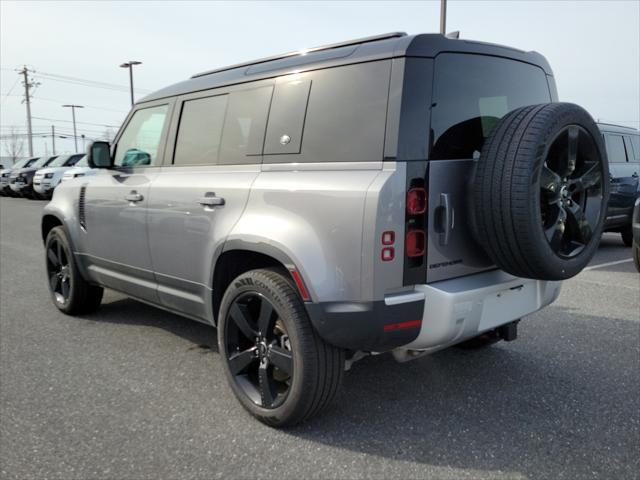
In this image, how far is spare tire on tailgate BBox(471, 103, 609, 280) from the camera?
8.05 ft

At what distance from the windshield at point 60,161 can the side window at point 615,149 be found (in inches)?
759

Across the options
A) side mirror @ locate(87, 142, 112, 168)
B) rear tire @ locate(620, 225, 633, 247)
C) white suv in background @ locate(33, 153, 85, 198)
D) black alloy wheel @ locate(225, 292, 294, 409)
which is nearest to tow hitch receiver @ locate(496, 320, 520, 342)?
black alloy wheel @ locate(225, 292, 294, 409)

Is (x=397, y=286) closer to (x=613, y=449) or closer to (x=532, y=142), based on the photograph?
(x=532, y=142)

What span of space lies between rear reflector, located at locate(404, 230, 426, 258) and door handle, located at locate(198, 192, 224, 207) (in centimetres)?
119

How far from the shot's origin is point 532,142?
2451mm

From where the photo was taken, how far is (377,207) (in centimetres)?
242

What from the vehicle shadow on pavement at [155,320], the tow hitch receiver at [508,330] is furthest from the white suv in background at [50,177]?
the tow hitch receiver at [508,330]

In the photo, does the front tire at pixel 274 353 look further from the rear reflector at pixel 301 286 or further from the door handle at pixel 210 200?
the door handle at pixel 210 200

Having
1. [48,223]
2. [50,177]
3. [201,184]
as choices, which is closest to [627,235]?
[201,184]

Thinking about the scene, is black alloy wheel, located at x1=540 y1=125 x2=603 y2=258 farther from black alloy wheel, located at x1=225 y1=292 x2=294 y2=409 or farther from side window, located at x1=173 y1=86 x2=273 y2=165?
side window, located at x1=173 y1=86 x2=273 y2=165

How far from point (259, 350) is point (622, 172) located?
24.9 ft

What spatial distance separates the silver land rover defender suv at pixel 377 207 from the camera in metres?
2.50

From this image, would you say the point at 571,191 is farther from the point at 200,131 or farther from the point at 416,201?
the point at 200,131

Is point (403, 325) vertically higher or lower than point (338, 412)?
higher
